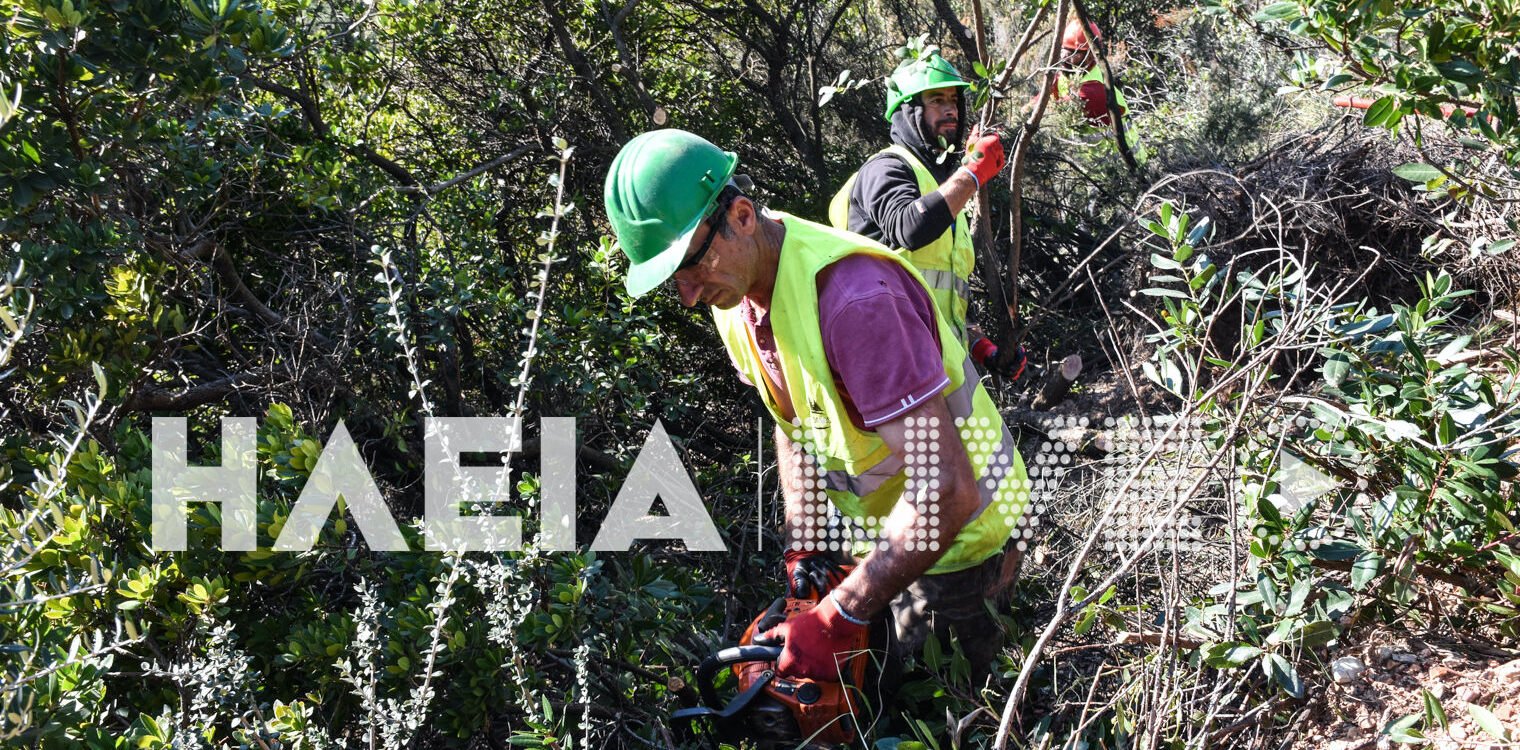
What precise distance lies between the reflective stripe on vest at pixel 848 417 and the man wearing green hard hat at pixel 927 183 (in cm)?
116

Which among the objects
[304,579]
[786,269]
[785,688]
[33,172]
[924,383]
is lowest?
[785,688]

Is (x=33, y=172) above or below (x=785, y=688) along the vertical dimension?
above

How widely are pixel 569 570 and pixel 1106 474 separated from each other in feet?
5.95

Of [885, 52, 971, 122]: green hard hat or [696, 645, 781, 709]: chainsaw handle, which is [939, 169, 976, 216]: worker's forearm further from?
[696, 645, 781, 709]: chainsaw handle

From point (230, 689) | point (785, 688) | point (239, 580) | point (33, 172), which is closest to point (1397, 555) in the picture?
point (785, 688)

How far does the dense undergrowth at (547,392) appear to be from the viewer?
2.40m

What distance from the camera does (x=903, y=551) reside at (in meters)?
2.40

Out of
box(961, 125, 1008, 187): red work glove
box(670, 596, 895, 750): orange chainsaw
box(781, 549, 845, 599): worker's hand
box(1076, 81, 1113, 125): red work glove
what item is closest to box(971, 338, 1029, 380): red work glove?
box(961, 125, 1008, 187): red work glove

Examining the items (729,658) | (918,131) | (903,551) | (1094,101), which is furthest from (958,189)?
(1094,101)

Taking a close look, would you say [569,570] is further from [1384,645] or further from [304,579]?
[1384,645]

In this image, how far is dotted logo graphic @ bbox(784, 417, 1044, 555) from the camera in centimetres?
230

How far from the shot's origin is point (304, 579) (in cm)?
293

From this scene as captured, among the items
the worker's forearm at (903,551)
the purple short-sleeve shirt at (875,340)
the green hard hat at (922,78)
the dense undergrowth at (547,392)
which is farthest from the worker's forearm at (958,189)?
the worker's forearm at (903,551)

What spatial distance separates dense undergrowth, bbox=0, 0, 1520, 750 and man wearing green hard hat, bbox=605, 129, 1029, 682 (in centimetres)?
22
